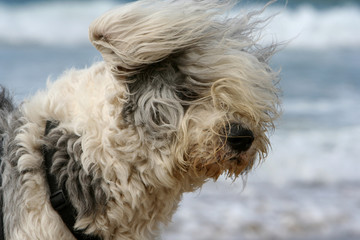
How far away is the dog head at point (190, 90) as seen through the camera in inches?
119

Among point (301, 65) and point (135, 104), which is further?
point (301, 65)

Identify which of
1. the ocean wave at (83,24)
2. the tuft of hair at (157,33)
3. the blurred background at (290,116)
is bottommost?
the ocean wave at (83,24)

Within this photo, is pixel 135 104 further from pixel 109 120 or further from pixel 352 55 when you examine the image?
pixel 352 55

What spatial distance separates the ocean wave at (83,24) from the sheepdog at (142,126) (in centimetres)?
1545

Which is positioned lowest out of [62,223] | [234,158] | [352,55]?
[352,55]

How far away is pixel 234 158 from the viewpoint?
3184 mm

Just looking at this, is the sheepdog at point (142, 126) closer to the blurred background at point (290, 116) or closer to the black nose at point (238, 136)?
the black nose at point (238, 136)

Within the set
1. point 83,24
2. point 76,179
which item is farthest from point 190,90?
point 83,24

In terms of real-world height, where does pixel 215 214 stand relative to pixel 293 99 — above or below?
above

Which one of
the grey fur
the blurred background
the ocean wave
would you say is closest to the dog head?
the grey fur

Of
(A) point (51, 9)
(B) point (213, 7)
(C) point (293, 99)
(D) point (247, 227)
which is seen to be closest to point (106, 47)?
(B) point (213, 7)

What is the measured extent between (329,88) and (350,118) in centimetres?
245

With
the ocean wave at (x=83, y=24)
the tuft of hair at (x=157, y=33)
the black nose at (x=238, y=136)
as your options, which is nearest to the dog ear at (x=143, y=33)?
the tuft of hair at (x=157, y=33)

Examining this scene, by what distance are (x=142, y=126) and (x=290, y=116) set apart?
8.43 meters
